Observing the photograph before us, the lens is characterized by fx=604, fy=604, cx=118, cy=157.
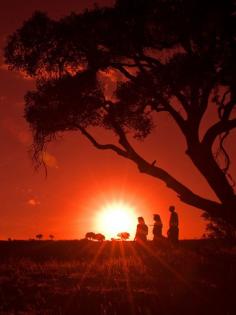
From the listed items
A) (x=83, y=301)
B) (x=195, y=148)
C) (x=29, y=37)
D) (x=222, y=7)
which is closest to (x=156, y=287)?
(x=83, y=301)

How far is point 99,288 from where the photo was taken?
49.2ft

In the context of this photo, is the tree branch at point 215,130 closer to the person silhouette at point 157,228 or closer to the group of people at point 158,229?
the group of people at point 158,229

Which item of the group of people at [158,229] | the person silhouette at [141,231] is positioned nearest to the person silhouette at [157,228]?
the group of people at [158,229]

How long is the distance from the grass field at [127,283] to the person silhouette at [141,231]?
37.8 inches

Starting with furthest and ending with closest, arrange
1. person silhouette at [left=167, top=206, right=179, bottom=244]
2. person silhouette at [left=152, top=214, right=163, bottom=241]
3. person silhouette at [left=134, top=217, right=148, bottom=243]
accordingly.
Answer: person silhouette at [left=134, top=217, right=148, bottom=243]
person silhouette at [left=152, top=214, right=163, bottom=241]
person silhouette at [left=167, top=206, right=179, bottom=244]

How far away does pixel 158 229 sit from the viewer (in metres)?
25.1

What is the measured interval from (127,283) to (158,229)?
9427mm

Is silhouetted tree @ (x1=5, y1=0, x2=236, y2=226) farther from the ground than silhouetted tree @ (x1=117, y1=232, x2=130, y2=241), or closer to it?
farther from the ground

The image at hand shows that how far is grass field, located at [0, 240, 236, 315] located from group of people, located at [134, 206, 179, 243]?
1.90 feet

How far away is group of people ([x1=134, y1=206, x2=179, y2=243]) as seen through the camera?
80.4ft

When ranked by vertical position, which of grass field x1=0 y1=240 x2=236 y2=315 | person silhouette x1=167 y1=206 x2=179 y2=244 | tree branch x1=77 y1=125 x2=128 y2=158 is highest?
tree branch x1=77 y1=125 x2=128 y2=158

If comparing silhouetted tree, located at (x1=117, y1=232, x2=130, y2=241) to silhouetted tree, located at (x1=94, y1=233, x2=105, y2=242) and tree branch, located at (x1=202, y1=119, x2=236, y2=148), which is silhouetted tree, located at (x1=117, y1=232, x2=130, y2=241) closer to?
silhouetted tree, located at (x1=94, y1=233, x2=105, y2=242)

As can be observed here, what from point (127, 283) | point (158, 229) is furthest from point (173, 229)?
point (127, 283)

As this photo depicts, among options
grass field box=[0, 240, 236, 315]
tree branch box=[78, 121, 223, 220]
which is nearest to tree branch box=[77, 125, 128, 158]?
tree branch box=[78, 121, 223, 220]
